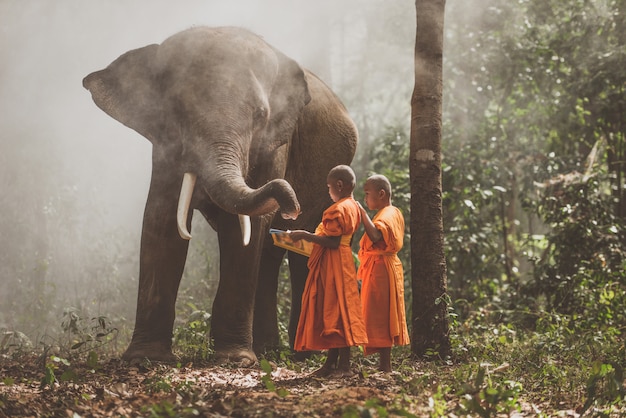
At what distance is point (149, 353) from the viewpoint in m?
7.14

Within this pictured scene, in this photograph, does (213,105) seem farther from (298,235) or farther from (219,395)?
(219,395)

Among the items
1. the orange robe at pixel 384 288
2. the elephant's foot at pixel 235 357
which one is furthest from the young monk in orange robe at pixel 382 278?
the elephant's foot at pixel 235 357

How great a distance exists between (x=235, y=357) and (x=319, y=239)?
1.69 metres

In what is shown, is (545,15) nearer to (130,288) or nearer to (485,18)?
(485,18)

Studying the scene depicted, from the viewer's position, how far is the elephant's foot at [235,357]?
7230 mm

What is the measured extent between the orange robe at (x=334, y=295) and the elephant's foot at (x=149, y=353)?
1.49 meters

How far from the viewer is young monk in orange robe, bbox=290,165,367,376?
6.09 m

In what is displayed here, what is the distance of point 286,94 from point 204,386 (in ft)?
11.4

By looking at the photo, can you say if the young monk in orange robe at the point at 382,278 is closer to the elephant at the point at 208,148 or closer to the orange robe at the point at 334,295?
the orange robe at the point at 334,295

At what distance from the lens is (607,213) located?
11.3 m

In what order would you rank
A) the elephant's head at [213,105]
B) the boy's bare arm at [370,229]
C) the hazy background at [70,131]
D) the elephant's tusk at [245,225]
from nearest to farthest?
the boy's bare arm at [370,229] → the elephant's head at [213,105] → the elephant's tusk at [245,225] → the hazy background at [70,131]

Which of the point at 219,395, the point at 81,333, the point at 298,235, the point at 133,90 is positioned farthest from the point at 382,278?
the point at 81,333

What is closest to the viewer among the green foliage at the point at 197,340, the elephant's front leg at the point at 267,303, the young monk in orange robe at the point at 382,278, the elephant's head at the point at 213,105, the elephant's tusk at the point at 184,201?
the young monk in orange robe at the point at 382,278

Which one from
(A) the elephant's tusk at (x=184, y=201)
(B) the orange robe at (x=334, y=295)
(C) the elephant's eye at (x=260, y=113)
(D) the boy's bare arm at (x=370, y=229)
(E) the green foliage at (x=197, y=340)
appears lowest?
(E) the green foliage at (x=197, y=340)
